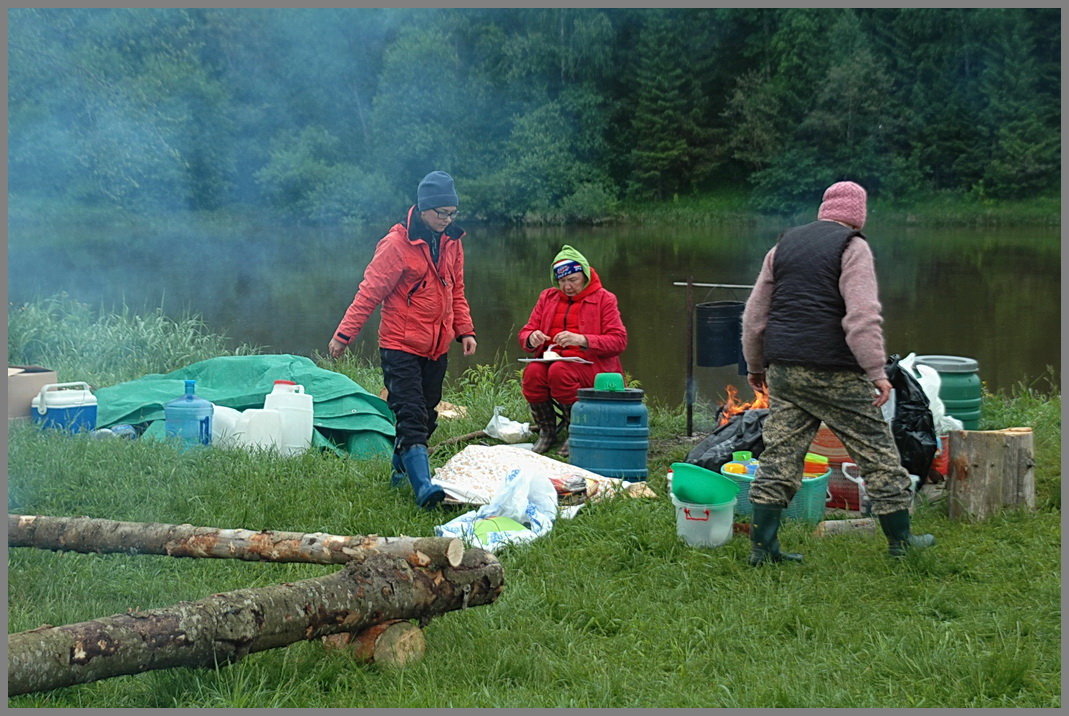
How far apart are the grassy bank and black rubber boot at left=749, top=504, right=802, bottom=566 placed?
0.23 ft

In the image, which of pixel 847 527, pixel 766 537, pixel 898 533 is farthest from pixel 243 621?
pixel 847 527

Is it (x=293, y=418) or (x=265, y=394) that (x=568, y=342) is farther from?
(x=265, y=394)

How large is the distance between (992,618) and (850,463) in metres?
1.61

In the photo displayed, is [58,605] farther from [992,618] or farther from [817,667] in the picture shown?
[992,618]

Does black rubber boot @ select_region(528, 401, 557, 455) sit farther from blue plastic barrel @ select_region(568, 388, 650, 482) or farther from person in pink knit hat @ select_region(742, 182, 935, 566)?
person in pink knit hat @ select_region(742, 182, 935, 566)

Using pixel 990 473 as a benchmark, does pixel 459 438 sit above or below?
below

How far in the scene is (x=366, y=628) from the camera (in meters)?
3.40

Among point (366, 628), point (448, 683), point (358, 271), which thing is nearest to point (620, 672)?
point (448, 683)

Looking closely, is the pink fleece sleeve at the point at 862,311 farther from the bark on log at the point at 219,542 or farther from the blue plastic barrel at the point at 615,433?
the blue plastic barrel at the point at 615,433

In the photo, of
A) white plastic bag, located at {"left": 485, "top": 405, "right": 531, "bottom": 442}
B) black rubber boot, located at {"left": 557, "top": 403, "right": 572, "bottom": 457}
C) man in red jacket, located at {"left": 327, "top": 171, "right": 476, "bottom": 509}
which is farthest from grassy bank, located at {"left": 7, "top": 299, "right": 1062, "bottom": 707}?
white plastic bag, located at {"left": 485, "top": 405, "right": 531, "bottom": 442}

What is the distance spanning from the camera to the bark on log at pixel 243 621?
2836 millimetres

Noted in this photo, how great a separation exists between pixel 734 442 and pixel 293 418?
2.32 meters

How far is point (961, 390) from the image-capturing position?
6.16 m

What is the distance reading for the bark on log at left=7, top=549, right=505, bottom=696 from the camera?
9.30ft
